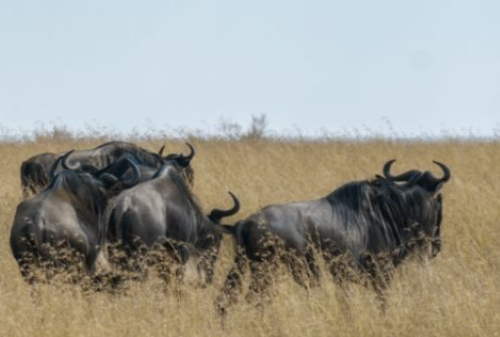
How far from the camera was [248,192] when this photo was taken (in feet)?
48.2

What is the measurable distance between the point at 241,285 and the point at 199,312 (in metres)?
0.88

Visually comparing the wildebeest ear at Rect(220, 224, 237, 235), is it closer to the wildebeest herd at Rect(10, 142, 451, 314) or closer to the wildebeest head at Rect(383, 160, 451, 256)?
the wildebeest herd at Rect(10, 142, 451, 314)

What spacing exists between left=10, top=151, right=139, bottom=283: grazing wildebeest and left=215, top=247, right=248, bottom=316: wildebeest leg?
0.94 meters

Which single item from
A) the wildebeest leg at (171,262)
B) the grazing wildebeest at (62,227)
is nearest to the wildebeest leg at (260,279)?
the wildebeest leg at (171,262)

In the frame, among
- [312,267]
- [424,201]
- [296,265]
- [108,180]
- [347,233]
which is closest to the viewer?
[296,265]

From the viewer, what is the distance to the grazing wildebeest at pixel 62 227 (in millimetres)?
8742

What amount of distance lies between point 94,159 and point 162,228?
391cm

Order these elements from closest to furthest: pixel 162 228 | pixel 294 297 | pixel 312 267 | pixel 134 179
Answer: pixel 294 297
pixel 312 267
pixel 162 228
pixel 134 179

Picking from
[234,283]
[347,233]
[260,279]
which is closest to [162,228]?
[234,283]

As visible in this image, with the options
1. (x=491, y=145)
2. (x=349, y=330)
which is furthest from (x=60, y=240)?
(x=491, y=145)

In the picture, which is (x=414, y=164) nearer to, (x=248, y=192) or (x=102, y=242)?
(x=248, y=192)

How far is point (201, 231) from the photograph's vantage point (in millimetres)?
10297

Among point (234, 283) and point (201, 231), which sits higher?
point (201, 231)

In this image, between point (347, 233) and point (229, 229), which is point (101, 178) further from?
point (347, 233)
